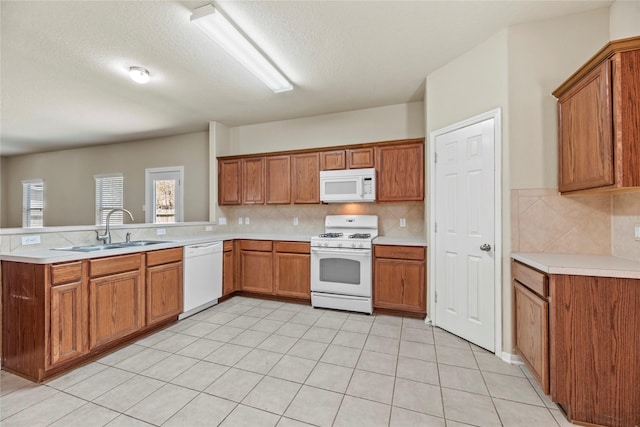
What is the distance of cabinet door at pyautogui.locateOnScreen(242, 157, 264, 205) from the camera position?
4207 mm

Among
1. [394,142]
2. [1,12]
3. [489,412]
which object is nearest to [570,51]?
[394,142]

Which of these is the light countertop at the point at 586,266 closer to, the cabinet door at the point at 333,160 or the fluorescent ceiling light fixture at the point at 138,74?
the cabinet door at the point at 333,160

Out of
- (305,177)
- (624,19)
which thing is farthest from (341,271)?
(624,19)

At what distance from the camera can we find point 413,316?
124 inches

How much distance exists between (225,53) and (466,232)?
285cm

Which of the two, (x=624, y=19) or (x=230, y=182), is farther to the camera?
(x=230, y=182)

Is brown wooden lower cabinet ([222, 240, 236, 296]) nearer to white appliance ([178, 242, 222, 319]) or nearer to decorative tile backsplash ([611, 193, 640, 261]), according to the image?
white appliance ([178, 242, 222, 319])

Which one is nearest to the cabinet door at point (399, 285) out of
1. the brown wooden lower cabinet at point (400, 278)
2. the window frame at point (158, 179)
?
the brown wooden lower cabinet at point (400, 278)

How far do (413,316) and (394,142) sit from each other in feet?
6.99

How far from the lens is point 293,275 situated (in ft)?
12.0

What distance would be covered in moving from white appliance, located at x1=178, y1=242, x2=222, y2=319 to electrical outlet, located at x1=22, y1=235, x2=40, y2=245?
1200 millimetres

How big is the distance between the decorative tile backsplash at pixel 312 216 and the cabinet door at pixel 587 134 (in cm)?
175

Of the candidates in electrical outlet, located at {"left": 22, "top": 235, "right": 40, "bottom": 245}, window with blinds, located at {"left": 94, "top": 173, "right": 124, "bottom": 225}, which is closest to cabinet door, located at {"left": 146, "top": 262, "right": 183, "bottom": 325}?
electrical outlet, located at {"left": 22, "top": 235, "right": 40, "bottom": 245}

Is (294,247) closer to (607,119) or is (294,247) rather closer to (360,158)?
(360,158)
